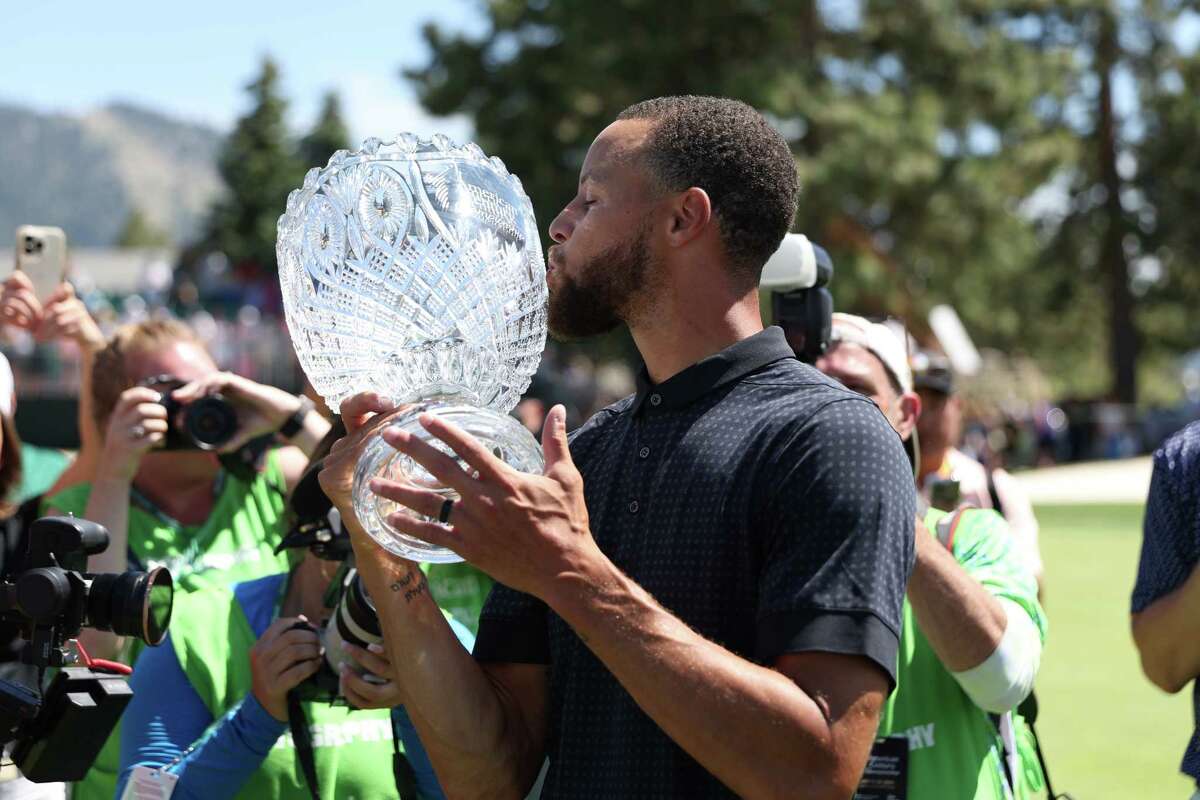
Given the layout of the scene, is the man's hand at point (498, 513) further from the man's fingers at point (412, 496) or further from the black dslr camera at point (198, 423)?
the black dslr camera at point (198, 423)

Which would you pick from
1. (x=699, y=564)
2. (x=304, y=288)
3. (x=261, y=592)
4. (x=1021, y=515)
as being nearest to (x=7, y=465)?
(x=261, y=592)

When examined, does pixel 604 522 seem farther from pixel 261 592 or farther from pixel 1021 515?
pixel 1021 515

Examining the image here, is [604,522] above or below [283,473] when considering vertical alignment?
above

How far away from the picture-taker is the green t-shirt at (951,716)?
3.21 meters

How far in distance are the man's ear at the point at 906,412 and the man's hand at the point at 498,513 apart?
188 centimetres

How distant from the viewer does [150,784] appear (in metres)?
3.20

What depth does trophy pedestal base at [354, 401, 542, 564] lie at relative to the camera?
209 centimetres

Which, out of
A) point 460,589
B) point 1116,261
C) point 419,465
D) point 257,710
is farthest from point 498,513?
point 1116,261

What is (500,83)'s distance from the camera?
32938mm

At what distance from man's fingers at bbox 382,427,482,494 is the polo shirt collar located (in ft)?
1.71

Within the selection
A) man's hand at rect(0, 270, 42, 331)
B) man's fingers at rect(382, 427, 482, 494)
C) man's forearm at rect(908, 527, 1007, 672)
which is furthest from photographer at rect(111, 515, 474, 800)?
man's hand at rect(0, 270, 42, 331)

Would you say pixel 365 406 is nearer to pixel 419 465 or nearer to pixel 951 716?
pixel 419 465

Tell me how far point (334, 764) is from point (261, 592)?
501 millimetres

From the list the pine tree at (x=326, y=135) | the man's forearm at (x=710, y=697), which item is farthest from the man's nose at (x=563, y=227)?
the pine tree at (x=326, y=135)
